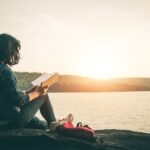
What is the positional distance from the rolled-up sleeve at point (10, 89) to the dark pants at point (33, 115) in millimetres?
297

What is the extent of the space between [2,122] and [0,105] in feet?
1.09

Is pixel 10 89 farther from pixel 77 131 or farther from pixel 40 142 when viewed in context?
pixel 77 131

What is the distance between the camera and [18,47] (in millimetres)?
6762

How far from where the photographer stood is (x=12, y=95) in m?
6.47

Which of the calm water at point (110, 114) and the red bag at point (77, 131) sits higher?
the red bag at point (77, 131)

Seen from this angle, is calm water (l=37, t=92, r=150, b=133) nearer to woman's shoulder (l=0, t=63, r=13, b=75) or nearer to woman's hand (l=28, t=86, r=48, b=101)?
woman's hand (l=28, t=86, r=48, b=101)

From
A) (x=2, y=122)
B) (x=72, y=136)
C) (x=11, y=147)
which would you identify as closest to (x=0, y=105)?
(x=2, y=122)

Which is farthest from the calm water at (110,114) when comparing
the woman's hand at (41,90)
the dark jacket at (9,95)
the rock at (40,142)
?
the dark jacket at (9,95)

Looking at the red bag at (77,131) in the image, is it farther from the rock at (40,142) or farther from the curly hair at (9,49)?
the curly hair at (9,49)

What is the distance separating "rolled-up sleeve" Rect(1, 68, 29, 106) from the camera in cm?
648

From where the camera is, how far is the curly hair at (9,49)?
260 inches

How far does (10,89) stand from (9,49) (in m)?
0.71

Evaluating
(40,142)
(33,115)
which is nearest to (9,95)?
(33,115)

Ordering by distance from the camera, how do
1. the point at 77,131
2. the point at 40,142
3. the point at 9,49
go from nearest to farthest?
the point at 9,49
the point at 40,142
the point at 77,131
